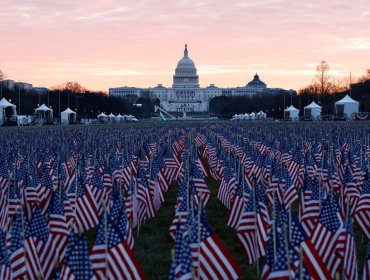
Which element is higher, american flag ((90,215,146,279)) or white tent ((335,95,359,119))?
white tent ((335,95,359,119))

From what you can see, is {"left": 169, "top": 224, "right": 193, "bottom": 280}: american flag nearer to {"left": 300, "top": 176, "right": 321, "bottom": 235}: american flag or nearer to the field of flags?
the field of flags

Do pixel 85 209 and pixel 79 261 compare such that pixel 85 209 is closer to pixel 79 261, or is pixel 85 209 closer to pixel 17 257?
pixel 17 257

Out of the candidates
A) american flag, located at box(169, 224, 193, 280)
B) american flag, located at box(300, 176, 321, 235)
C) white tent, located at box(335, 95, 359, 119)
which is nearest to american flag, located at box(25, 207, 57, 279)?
american flag, located at box(169, 224, 193, 280)

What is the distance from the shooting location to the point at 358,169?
2027cm

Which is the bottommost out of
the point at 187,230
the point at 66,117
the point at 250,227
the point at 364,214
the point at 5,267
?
the point at 364,214

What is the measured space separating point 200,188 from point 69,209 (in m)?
3.44

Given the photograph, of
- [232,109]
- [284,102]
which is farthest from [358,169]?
[232,109]

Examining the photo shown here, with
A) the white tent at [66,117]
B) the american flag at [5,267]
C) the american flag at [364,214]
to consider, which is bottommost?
the american flag at [364,214]

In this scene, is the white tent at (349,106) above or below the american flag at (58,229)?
above

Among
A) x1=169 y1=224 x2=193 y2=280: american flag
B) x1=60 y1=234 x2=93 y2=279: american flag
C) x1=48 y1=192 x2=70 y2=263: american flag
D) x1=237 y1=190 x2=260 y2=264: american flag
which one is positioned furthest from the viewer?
x1=237 y1=190 x2=260 y2=264: american flag

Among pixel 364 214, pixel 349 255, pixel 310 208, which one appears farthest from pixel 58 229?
pixel 364 214

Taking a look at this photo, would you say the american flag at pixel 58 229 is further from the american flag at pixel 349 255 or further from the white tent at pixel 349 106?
the white tent at pixel 349 106

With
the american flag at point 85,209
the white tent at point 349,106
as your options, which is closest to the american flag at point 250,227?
the american flag at point 85,209

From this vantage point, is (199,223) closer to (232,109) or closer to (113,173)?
(113,173)
